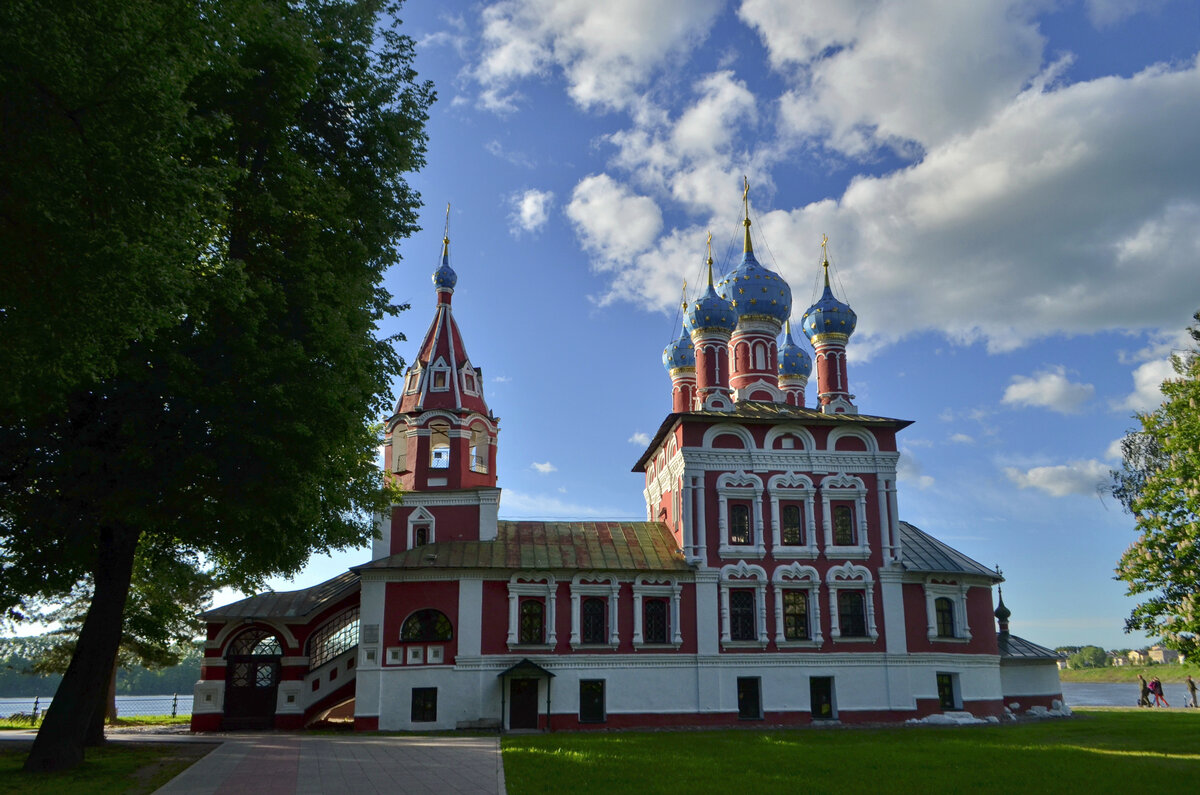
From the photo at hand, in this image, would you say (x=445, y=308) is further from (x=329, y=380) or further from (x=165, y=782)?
(x=165, y=782)

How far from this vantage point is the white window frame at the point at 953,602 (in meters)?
26.0

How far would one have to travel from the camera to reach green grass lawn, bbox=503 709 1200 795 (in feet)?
38.1

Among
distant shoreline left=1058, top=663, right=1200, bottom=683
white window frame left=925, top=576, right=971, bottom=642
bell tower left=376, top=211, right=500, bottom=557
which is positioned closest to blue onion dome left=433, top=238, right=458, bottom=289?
bell tower left=376, top=211, right=500, bottom=557

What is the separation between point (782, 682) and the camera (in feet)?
81.8

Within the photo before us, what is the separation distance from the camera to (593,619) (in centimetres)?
2509

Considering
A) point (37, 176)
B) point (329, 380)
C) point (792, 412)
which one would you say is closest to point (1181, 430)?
point (792, 412)

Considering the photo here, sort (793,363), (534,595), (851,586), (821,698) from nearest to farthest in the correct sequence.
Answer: (534,595), (821,698), (851,586), (793,363)

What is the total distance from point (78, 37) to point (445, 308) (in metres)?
19.7

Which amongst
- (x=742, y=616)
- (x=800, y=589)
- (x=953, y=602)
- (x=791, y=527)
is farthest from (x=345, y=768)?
(x=953, y=602)

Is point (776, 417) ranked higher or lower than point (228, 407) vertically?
higher

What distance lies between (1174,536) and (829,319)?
15875 mm

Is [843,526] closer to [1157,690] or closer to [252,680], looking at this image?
[1157,690]

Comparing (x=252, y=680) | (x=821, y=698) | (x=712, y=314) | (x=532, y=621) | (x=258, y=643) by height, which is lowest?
(x=821, y=698)

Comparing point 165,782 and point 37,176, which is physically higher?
point 37,176
